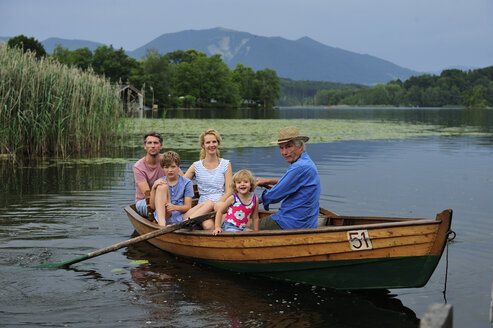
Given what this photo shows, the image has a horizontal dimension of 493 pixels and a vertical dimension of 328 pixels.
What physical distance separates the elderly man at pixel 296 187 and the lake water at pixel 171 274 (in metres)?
0.78

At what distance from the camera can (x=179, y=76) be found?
339 ft

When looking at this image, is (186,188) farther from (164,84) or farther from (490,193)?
(164,84)

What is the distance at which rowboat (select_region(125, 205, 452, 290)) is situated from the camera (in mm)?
5523

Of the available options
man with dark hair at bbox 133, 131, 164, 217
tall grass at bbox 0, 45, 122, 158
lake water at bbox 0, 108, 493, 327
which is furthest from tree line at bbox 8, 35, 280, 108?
man with dark hair at bbox 133, 131, 164, 217

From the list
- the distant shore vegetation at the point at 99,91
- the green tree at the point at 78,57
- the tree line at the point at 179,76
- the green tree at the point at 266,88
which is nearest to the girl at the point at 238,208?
the distant shore vegetation at the point at 99,91

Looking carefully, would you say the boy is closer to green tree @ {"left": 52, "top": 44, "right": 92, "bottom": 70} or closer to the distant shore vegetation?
the distant shore vegetation

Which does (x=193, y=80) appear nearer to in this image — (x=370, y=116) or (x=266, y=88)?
(x=266, y=88)

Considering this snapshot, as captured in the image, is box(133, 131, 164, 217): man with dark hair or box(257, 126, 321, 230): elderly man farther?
box(133, 131, 164, 217): man with dark hair

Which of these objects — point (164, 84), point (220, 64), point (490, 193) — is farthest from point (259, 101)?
point (490, 193)

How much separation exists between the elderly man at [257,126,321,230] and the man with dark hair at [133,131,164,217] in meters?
2.31

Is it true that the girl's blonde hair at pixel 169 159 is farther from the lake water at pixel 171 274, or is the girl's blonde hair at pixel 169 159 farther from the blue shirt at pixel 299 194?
the blue shirt at pixel 299 194

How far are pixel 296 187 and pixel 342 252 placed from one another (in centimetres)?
88

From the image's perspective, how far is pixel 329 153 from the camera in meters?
20.8

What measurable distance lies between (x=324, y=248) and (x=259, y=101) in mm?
129361
